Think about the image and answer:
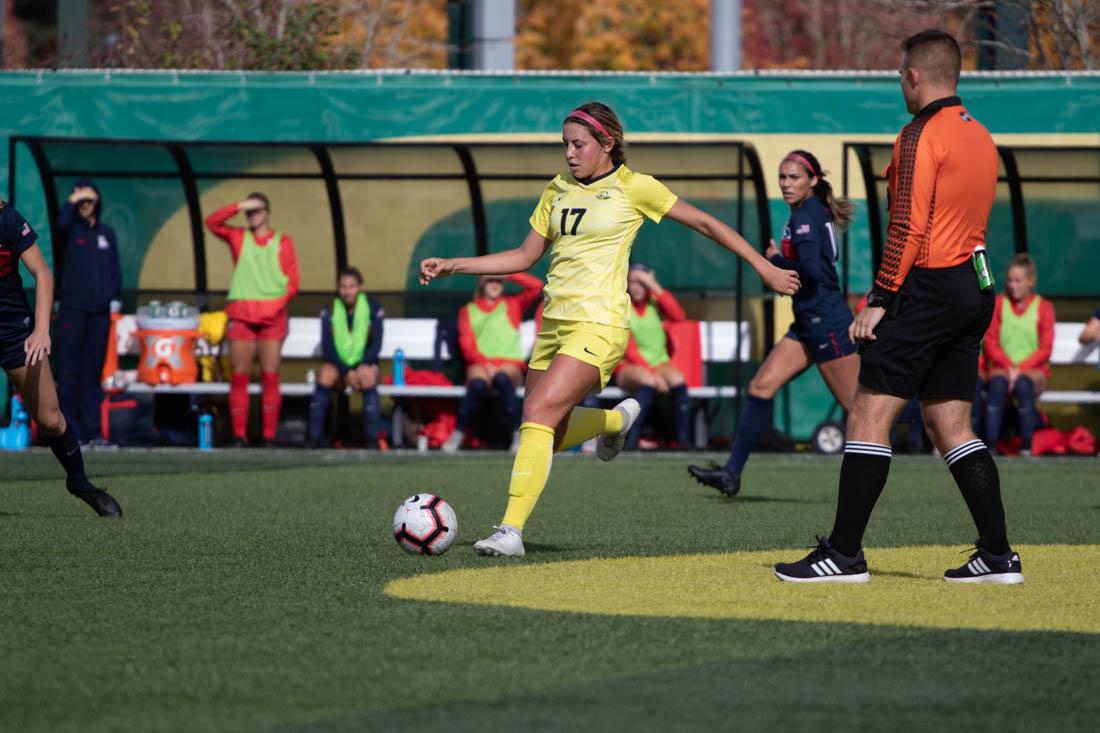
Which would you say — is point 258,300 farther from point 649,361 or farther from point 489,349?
point 649,361

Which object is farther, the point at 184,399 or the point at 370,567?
the point at 184,399

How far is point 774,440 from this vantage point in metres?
16.8

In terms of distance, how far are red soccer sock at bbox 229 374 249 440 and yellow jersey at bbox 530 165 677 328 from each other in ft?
28.7

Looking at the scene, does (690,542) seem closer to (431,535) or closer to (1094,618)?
(431,535)

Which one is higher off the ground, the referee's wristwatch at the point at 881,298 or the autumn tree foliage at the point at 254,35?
the autumn tree foliage at the point at 254,35

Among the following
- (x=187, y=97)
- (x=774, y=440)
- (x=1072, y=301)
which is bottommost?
(x=774, y=440)

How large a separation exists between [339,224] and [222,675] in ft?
40.6

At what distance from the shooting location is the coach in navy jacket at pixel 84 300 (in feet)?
51.8

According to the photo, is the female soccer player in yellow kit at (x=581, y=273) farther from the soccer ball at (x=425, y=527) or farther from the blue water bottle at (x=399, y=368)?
the blue water bottle at (x=399, y=368)

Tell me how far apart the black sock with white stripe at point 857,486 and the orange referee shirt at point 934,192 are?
634 millimetres

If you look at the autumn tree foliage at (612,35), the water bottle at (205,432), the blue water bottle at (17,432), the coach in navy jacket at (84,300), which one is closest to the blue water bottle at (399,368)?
the water bottle at (205,432)

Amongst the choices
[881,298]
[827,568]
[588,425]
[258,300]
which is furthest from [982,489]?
[258,300]

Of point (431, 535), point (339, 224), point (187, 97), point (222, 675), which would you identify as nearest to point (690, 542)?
→ point (431, 535)

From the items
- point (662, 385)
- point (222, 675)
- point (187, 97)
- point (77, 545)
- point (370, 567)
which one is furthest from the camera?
point (187, 97)
